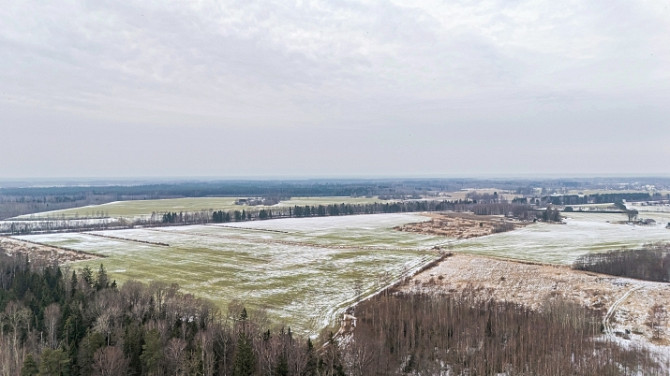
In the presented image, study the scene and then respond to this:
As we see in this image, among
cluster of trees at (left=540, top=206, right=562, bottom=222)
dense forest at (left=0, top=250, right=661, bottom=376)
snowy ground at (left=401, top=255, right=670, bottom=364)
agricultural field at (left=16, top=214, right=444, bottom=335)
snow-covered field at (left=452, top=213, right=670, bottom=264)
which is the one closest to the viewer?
dense forest at (left=0, top=250, right=661, bottom=376)

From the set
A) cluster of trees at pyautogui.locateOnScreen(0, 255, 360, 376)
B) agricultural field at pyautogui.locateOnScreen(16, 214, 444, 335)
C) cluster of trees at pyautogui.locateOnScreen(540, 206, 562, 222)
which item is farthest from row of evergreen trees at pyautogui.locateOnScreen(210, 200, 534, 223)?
cluster of trees at pyautogui.locateOnScreen(0, 255, 360, 376)

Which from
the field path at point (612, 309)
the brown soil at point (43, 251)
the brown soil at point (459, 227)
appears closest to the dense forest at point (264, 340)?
the field path at point (612, 309)

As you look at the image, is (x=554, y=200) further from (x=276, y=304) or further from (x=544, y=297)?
(x=276, y=304)

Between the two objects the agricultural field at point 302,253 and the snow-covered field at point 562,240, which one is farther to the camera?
the snow-covered field at point 562,240

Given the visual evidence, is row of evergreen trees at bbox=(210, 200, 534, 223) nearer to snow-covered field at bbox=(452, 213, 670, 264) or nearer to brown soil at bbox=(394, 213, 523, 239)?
brown soil at bbox=(394, 213, 523, 239)

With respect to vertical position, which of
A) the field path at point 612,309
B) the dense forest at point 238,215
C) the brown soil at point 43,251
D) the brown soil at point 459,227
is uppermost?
the dense forest at point 238,215

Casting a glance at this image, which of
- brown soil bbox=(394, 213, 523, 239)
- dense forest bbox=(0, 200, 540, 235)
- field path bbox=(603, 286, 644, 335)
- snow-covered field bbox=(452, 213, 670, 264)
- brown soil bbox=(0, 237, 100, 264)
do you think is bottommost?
field path bbox=(603, 286, 644, 335)

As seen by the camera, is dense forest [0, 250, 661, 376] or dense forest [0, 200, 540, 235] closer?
dense forest [0, 250, 661, 376]

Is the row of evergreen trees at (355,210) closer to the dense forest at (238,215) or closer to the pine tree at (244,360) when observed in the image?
the dense forest at (238,215)
